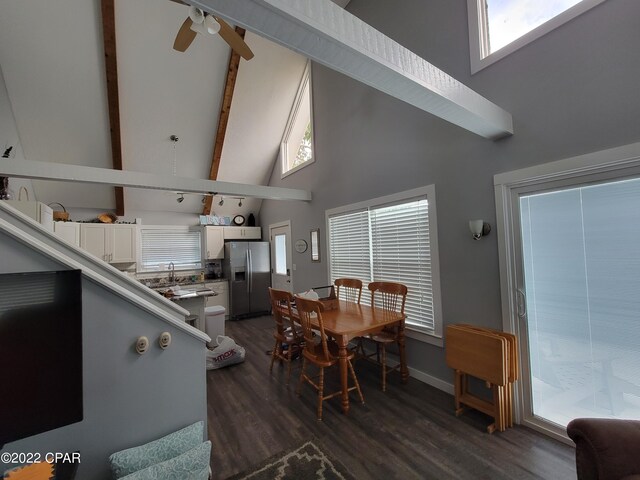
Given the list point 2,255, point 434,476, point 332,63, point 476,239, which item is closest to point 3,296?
point 2,255

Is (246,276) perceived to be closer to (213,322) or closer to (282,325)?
(213,322)

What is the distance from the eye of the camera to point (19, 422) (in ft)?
2.93

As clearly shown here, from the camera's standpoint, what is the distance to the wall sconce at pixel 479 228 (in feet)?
7.66

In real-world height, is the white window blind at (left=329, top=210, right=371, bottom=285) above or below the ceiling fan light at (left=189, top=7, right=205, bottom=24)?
below

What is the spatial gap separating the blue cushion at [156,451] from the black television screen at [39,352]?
1.40 ft

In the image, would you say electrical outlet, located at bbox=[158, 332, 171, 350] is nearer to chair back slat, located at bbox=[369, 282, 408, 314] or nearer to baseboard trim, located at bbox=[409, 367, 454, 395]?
chair back slat, located at bbox=[369, 282, 408, 314]

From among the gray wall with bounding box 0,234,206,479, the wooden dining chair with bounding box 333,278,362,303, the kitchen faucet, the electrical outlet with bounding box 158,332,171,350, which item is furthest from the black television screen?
the kitchen faucet

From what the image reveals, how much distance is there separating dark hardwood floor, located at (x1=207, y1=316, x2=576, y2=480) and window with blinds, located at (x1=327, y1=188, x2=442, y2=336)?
79 centimetres

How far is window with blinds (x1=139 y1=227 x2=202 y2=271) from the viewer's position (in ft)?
18.8

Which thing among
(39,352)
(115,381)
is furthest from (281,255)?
(39,352)

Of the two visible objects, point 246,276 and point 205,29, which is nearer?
point 205,29

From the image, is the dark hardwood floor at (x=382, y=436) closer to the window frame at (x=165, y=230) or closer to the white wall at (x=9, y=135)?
the window frame at (x=165, y=230)

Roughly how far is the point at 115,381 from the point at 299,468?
1.30 metres

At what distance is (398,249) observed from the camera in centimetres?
321
